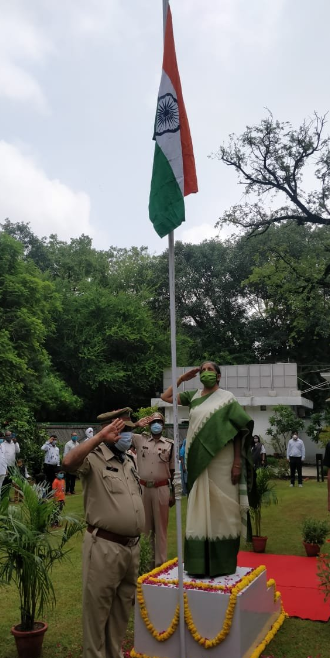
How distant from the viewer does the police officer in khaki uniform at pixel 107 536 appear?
13.5ft

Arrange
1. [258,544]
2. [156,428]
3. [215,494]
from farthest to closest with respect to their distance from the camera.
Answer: [258,544] → [156,428] → [215,494]

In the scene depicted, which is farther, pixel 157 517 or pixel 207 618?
pixel 157 517

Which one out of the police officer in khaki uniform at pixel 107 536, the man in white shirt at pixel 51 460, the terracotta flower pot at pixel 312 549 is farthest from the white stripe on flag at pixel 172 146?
the man in white shirt at pixel 51 460

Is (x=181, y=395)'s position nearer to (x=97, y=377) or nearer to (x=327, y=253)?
(x=327, y=253)

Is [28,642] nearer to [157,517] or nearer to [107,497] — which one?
[107,497]

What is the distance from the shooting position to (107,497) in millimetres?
4199

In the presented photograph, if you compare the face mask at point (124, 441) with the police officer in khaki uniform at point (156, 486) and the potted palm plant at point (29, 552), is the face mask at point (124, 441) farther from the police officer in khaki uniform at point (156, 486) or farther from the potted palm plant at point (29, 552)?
the police officer in khaki uniform at point (156, 486)

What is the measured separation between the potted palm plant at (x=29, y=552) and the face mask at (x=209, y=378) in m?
1.62

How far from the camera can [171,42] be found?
195 inches

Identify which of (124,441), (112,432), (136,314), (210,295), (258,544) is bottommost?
(258,544)

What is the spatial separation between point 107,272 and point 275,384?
52.9 feet

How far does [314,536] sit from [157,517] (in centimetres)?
240

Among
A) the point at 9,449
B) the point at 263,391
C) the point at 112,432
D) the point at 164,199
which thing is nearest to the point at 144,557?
the point at 112,432

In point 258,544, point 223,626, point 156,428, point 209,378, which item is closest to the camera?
point 223,626
